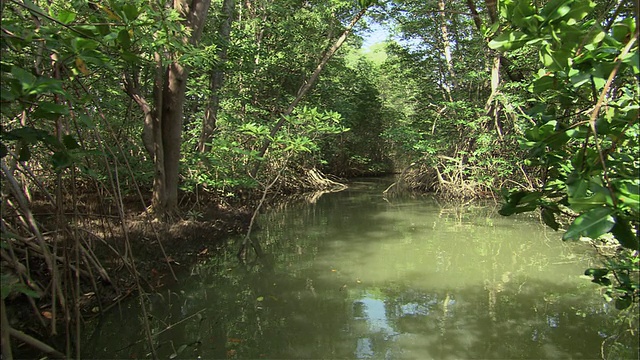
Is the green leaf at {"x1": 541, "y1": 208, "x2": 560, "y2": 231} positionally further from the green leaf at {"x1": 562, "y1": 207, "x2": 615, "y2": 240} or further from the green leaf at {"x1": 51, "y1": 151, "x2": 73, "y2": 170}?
the green leaf at {"x1": 51, "y1": 151, "x2": 73, "y2": 170}

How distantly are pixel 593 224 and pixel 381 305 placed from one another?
2.83 m

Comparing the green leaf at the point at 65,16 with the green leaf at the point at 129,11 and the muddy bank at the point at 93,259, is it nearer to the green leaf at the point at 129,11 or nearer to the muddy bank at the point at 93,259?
the green leaf at the point at 129,11

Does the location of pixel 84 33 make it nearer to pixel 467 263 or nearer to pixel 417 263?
pixel 417 263

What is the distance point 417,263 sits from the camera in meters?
4.61

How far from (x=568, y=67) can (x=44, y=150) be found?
503 cm

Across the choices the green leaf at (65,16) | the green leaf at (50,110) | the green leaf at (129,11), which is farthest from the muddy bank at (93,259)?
the green leaf at (129,11)

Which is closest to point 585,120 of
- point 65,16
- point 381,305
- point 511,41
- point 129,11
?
point 511,41

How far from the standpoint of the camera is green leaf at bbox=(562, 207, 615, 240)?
0.79 m

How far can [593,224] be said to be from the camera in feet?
2.64

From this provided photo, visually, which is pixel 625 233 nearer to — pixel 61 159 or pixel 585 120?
pixel 585 120

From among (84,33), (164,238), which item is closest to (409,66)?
(164,238)

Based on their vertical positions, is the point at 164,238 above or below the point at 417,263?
above

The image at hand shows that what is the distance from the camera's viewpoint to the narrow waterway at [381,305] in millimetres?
2701

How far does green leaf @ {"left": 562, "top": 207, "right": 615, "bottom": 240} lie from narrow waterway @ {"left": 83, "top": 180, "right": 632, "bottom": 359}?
2.10 meters
